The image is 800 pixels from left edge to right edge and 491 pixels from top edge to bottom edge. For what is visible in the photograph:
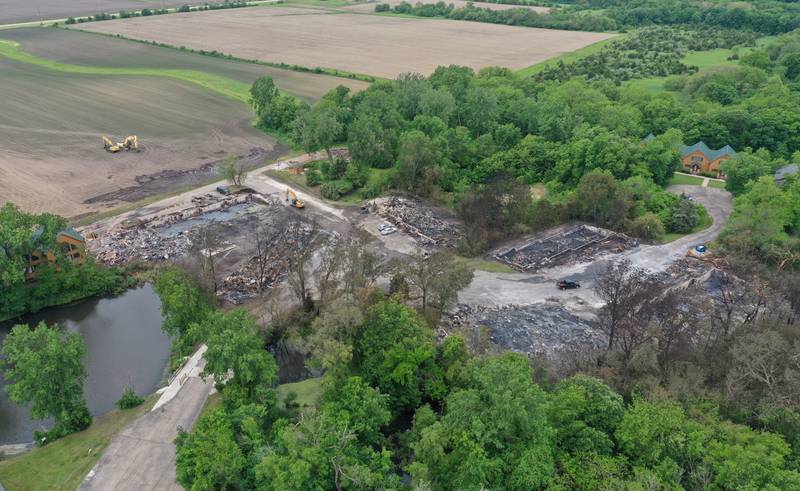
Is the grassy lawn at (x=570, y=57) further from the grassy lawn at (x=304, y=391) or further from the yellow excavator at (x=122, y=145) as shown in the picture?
the grassy lawn at (x=304, y=391)

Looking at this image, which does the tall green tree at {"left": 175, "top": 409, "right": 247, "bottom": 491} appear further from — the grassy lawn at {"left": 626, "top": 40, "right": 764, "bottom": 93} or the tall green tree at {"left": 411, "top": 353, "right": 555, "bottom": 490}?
the grassy lawn at {"left": 626, "top": 40, "right": 764, "bottom": 93}

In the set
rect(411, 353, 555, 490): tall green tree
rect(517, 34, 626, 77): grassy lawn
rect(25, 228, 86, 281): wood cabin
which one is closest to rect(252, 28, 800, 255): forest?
rect(517, 34, 626, 77): grassy lawn

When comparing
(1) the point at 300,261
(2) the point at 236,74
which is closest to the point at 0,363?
(1) the point at 300,261

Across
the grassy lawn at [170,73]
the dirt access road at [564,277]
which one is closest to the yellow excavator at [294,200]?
the dirt access road at [564,277]

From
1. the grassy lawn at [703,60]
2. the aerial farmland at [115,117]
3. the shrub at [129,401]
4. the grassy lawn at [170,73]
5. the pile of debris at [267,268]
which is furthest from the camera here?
the grassy lawn at [703,60]

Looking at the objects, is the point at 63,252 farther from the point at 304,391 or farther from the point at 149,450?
the point at 304,391

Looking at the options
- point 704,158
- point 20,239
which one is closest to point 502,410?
point 20,239
